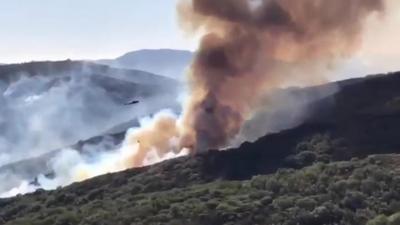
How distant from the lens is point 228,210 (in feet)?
510

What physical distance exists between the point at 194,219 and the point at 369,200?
28222mm

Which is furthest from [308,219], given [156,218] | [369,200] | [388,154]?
[388,154]

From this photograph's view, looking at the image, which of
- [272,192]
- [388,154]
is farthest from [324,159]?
[272,192]

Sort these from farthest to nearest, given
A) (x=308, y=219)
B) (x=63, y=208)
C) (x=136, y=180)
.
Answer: (x=136, y=180)
(x=63, y=208)
(x=308, y=219)

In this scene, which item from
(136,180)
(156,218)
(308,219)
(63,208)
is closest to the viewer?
(308,219)

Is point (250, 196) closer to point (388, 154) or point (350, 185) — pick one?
point (350, 185)

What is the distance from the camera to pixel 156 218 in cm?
15675

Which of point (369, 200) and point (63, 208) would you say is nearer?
point (369, 200)

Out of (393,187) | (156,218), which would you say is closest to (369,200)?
(393,187)

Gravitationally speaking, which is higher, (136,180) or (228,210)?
(136,180)

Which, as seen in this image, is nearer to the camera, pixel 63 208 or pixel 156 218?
pixel 156 218

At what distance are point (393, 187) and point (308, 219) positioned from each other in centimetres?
1964

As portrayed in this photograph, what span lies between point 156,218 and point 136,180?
1617 inches

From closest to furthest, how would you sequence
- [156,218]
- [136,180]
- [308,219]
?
[308,219] < [156,218] < [136,180]
